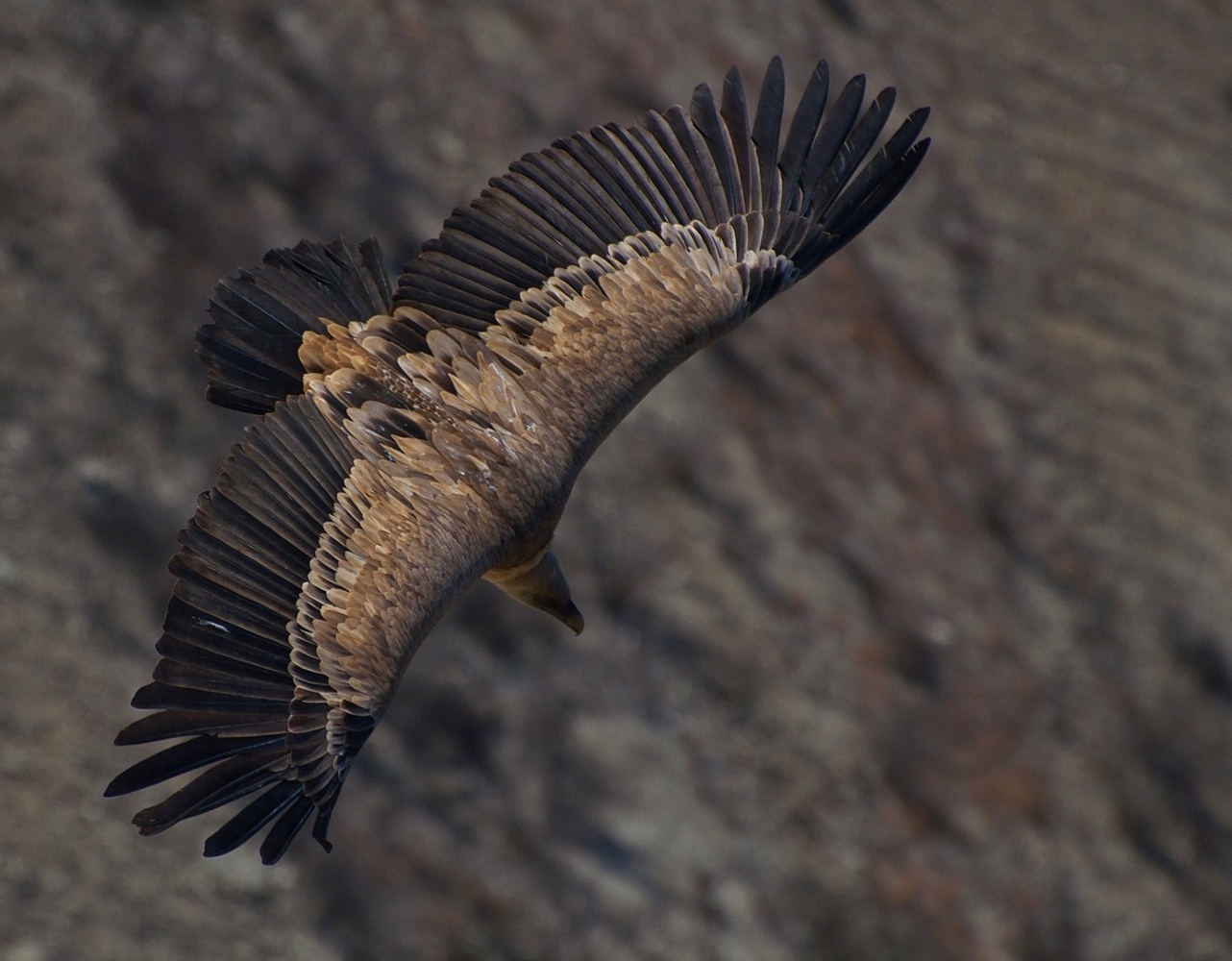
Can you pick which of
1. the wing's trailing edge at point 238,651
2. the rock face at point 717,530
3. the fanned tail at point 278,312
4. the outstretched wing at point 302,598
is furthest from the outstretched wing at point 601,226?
the rock face at point 717,530

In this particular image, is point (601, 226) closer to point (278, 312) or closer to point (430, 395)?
point (430, 395)

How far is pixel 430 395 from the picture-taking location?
204 inches

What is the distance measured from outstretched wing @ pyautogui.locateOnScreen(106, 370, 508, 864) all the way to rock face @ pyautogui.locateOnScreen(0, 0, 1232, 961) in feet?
10.8

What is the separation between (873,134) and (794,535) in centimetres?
403

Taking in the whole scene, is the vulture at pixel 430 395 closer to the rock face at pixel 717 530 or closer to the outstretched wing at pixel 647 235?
the outstretched wing at pixel 647 235

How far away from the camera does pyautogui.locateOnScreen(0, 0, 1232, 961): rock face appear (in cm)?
806

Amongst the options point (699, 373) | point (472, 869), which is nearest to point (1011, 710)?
point (699, 373)

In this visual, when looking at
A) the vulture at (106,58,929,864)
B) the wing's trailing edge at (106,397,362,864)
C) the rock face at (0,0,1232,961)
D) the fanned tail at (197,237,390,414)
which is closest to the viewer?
the wing's trailing edge at (106,397,362,864)

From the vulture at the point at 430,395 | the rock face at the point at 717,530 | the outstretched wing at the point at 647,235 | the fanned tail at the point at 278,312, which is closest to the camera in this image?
the vulture at the point at 430,395

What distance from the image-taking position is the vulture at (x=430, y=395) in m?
4.45

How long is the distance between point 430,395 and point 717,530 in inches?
175

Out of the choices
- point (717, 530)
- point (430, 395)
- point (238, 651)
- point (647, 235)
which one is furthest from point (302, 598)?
point (717, 530)

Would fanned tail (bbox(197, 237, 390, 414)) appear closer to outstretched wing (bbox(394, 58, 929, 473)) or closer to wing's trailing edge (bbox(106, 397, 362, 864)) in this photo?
outstretched wing (bbox(394, 58, 929, 473))

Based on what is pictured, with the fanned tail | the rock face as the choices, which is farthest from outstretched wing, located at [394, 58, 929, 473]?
the rock face
